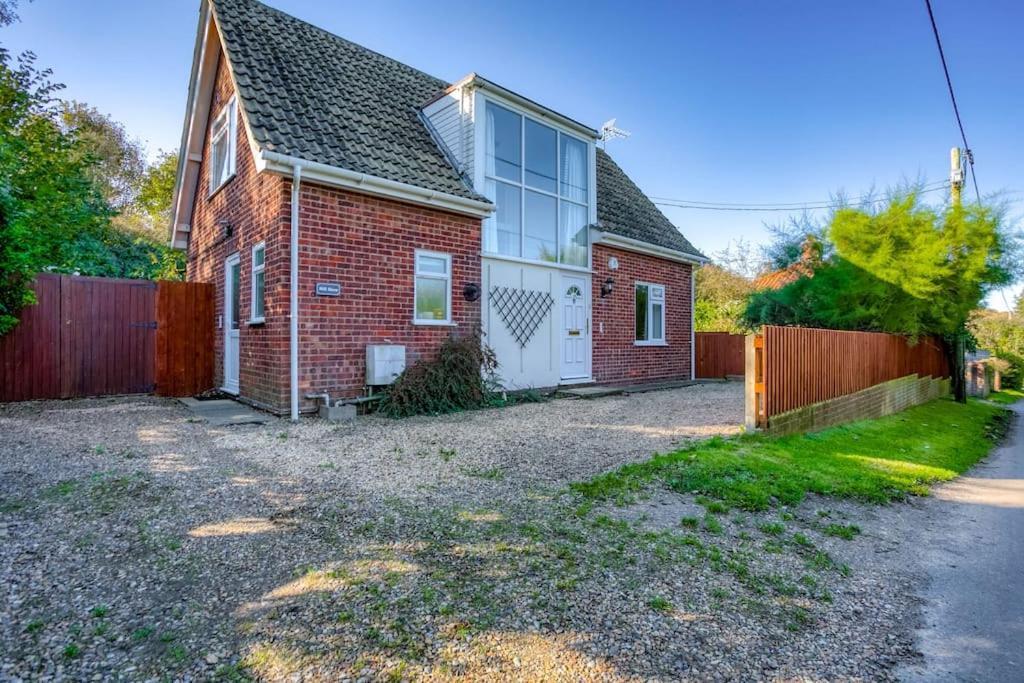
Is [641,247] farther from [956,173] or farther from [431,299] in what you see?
[956,173]

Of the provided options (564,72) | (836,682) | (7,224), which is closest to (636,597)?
(836,682)

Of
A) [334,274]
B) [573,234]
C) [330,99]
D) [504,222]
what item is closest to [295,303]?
[334,274]

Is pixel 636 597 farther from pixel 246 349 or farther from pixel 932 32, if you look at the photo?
pixel 932 32

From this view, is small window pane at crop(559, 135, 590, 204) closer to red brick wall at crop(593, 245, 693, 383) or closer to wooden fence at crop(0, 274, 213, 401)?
red brick wall at crop(593, 245, 693, 383)

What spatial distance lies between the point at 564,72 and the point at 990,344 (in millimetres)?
32461

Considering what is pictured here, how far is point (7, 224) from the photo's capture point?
7.71m

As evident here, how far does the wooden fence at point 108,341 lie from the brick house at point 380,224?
536 mm

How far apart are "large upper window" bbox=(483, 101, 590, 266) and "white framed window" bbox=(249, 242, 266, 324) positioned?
3.72 metres

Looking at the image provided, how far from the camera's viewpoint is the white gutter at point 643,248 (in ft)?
37.0

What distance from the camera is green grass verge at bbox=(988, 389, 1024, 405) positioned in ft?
69.6

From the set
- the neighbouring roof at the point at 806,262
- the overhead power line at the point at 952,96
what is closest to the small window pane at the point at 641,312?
the neighbouring roof at the point at 806,262

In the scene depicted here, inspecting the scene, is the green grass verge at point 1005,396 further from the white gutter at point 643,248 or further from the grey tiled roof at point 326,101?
the grey tiled roof at point 326,101

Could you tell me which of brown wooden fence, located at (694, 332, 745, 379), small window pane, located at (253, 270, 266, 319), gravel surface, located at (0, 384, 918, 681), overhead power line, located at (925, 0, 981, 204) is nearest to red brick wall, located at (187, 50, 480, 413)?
small window pane, located at (253, 270, 266, 319)

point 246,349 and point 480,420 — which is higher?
point 246,349
